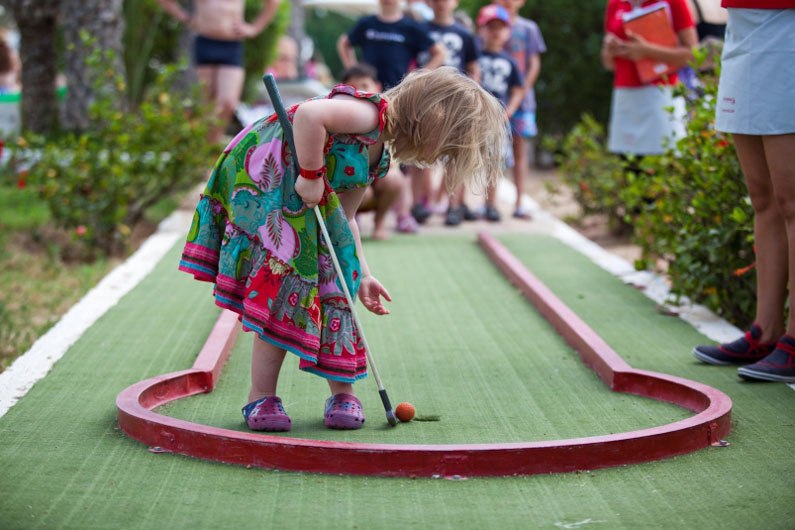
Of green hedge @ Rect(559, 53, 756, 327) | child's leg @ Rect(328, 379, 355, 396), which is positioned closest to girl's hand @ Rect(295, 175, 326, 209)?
child's leg @ Rect(328, 379, 355, 396)

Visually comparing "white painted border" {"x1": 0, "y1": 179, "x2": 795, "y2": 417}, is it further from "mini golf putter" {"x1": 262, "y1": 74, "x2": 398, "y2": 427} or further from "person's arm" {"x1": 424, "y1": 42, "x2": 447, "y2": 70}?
"person's arm" {"x1": 424, "y1": 42, "x2": 447, "y2": 70}

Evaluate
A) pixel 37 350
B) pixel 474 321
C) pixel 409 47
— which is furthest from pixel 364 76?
pixel 37 350

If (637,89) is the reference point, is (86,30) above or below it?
above

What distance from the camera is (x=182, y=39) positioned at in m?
15.3

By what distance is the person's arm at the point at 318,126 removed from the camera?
323 centimetres

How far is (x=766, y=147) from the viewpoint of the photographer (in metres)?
4.02

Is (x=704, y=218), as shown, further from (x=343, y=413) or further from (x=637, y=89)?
(x=343, y=413)

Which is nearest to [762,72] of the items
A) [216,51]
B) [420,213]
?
[420,213]

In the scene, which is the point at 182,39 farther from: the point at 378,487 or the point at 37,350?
the point at 378,487

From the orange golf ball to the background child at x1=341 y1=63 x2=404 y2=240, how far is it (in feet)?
12.5

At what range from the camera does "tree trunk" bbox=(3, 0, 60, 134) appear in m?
11.2

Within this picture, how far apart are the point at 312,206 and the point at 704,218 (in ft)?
9.62

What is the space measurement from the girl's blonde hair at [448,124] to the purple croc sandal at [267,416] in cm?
96

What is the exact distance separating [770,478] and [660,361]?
1.49 m
